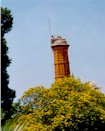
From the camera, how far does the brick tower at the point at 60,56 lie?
42.0 metres

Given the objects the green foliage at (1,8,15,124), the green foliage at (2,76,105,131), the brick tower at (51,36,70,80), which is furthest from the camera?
the brick tower at (51,36,70,80)

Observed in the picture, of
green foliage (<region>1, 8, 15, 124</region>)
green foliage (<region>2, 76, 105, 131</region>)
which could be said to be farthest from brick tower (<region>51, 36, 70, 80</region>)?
green foliage (<region>1, 8, 15, 124</region>)

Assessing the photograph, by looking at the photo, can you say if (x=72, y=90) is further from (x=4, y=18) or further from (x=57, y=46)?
(x=57, y=46)

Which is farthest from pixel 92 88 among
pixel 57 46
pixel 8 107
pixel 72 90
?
pixel 57 46

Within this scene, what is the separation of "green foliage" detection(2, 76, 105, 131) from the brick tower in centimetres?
2352

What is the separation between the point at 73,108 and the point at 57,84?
169cm

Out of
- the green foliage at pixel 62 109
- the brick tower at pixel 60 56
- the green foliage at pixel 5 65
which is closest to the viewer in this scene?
the green foliage at pixel 5 65

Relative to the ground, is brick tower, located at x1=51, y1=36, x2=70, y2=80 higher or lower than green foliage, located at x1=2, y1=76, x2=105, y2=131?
higher

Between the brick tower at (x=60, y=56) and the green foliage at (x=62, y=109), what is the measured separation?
77.2 ft

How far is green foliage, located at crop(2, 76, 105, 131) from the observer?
17231 millimetres

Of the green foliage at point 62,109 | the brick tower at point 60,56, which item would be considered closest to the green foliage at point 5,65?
Result: the green foliage at point 62,109

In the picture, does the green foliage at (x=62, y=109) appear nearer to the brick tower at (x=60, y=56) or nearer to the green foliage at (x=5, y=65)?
the green foliage at (x=5, y=65)

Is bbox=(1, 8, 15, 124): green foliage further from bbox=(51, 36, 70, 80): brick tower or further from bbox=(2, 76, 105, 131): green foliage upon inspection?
bbox=(51, 36, 70, 80): brick tower

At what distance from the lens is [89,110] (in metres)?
17.6
